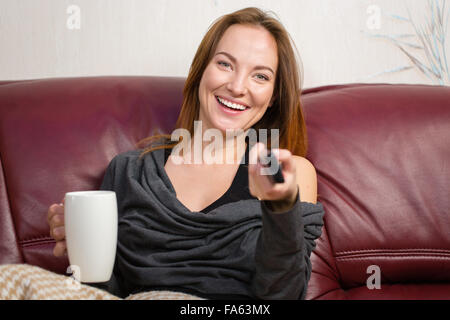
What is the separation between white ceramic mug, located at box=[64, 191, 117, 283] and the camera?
89cm

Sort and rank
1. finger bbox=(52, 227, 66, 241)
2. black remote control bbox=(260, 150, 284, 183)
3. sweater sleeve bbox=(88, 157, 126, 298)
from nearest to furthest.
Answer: black remote control bbox=(260, 150, 284, 183) → finger bbox=(52, 227, 66, 241) → sweater sleeve bbox=(88, 157, 126, 298)

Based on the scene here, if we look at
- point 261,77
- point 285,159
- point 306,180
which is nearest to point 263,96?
point 261,77

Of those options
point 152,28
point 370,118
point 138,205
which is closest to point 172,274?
point 138,205

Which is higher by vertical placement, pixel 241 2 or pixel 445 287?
pixel 241 2

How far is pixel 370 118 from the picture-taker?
1.47 meters

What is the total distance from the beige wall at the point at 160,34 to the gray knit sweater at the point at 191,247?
615 mm

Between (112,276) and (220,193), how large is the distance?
0.34 m

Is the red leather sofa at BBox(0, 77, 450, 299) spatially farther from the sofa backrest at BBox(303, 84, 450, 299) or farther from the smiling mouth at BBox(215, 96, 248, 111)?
the smiling mouth at BBox(215, 96, 248, 111)

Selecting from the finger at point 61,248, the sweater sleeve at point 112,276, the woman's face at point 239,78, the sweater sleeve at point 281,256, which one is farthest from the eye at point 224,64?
the finger at point 61,248

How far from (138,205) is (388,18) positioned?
1.15m

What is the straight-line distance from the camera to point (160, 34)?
1.75 metres

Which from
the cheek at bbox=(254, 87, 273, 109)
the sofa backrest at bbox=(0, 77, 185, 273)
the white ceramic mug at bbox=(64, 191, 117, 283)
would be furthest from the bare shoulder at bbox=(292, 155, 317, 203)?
the white ceramic mug at bbox=(64, 191, 117, 283)
